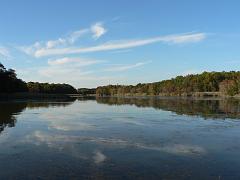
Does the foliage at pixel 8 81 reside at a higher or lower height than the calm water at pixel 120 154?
higher

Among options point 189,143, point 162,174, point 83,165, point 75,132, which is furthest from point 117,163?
point 75,132

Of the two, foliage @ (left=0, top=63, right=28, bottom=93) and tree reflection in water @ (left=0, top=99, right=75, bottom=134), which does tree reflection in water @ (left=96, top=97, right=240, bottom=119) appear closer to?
tree reflection in water @ (left=0, top=99, right=75, bottom=134)

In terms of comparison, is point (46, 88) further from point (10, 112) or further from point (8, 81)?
point (10, 112)

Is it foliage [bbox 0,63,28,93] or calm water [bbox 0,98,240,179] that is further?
foliage [bbox 0,63,28,93]

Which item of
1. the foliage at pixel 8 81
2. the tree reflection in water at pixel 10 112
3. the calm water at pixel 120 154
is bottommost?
the calm water at pixel 120 154

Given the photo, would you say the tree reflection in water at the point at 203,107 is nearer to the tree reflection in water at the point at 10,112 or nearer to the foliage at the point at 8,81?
the tree reflection in water at the point at 10,112

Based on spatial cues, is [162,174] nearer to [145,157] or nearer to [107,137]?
[145,157]

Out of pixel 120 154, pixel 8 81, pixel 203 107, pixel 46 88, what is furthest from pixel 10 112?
pixel 46 88

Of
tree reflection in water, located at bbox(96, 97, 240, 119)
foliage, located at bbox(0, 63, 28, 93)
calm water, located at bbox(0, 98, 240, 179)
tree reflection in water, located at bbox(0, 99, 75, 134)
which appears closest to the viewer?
calm water, located at bbox(0, 98, 240, 179)

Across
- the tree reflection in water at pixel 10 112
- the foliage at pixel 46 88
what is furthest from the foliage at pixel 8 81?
the foliage at pixel 46 88

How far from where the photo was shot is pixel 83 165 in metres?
11.9

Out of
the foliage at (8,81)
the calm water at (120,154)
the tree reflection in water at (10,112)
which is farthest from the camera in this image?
the foliage at (8,81)

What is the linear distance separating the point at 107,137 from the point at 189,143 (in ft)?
14.6

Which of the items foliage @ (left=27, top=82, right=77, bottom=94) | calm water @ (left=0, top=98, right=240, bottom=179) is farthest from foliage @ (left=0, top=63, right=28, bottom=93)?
calm water @ (left=0, top=98, right=240, bottom=179)
